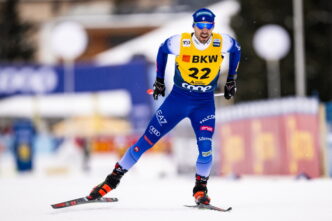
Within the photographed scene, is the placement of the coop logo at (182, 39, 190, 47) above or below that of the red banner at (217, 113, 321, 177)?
above

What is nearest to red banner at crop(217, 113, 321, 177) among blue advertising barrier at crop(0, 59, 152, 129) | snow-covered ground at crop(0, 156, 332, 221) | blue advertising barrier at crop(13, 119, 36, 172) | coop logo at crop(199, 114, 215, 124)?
snow-covered ground at crop(0, 156, 332, 221)

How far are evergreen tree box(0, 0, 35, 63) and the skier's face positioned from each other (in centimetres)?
4958

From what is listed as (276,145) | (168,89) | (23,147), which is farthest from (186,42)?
(23,147)

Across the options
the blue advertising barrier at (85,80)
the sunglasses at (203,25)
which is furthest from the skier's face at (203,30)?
the blue advertising barrier at (85,80)

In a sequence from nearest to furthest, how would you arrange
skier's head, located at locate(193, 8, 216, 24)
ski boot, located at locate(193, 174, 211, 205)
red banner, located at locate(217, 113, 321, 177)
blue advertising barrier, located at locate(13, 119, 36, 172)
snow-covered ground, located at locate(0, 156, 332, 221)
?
1. snow-covered ground, located at locate(0, 156, 332, 221)
2. skier's head, located at locate(193, 8, 216, 24)
3. ski boot, located at locate(193, 174, 211, 205)
4. red banner, located at locate(217, 113, 321, 177)
5. blue advertising barrier, located at locate(13, 119, 36, 172)

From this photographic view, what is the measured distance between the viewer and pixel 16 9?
191ft

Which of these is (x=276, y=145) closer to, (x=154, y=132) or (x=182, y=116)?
(x=182, y=116)

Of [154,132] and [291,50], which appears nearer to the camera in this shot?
[154,132]

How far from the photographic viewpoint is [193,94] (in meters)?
7.95

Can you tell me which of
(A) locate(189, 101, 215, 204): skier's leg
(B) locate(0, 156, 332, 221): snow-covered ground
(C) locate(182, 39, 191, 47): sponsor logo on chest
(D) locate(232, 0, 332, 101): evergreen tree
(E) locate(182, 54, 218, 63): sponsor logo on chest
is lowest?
(B) locate(0, 156, 332, 221): snow-covered ground

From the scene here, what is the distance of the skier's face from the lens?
7.66 metres

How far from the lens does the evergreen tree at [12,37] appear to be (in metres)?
56.3

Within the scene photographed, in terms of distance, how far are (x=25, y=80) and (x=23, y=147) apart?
8916mm

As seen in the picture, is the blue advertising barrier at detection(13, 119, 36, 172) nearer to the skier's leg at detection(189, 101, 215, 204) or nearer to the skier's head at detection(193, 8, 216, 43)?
the skier's leg at detection(189, 101, 215, 204)
